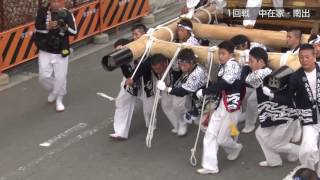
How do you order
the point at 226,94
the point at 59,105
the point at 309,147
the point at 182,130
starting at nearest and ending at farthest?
1. the point at 309,147
2. the point at 226,94
3. the point at 182,130
4. the point at 59,105

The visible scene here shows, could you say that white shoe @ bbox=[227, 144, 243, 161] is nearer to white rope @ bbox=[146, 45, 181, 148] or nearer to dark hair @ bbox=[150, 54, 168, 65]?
white rope @ bbox=[146, 45, 181, 148]

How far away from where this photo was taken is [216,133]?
6891mm

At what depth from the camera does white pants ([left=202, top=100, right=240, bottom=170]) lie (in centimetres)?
684

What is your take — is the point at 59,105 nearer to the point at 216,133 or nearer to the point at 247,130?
the point at 247,130

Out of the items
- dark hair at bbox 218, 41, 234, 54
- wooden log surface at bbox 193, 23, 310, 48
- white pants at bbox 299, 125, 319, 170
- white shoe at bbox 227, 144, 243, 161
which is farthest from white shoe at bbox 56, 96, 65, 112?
white pants at bbox 299, 125, 319, 170

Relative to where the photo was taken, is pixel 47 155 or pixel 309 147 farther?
pixel 47 155

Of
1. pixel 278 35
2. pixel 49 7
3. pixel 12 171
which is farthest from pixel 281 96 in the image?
pixel 49 7

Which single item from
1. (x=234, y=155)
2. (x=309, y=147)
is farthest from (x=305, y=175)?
(x=234, y=155)

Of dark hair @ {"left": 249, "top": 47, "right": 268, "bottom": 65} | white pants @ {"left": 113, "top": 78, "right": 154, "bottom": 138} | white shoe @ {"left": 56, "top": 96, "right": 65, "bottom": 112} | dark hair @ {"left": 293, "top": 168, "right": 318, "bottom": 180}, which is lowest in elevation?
white shoe @ {"left": 56, "top": 96, "right": 65, "bottom": 112}

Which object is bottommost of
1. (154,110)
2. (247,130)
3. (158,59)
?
(247,130)

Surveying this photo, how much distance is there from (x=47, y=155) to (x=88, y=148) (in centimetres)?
52

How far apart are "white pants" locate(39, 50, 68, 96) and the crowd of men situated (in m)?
0.11

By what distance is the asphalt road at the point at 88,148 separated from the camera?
276 inches

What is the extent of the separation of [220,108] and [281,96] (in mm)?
741
